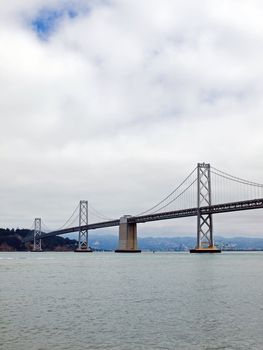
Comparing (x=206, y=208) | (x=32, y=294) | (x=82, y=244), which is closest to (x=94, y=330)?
(x=32, y=294)

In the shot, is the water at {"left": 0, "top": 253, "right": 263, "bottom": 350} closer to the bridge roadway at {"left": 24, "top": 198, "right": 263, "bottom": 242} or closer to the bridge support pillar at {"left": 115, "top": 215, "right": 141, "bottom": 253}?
the bridge roadway at {"left": 24, "top": 198, "right": 263, "bottom": 242}

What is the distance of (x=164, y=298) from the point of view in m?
19.5

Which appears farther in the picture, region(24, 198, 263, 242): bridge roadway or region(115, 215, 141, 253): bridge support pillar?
region(115, 215, 141, 253): bridge support pillar

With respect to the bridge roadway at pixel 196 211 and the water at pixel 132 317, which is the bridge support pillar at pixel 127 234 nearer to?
the bridge roadway at pixel 196 211

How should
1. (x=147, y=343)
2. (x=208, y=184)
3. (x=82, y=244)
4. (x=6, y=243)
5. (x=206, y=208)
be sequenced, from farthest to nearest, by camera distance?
(x=6, y=243) → (x=82, y=244) → (x=208, y=184) → (x=206, y=208) → (x=147, y=343)

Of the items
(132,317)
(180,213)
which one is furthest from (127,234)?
(132,317)

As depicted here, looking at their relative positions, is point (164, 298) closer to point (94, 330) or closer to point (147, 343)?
point (94, 330)

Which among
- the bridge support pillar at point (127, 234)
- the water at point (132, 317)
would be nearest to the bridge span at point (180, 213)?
the bridge support pillar at point (127, 234)

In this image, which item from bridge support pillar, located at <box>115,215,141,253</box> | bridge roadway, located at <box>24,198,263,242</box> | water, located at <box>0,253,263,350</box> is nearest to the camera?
water, located at <box>0,253,263,350</box>

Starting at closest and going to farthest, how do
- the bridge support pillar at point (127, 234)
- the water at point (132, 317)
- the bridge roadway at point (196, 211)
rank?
1. the water at point (132, 317)
2. the bridge roadway at point (196, 211)
3. the bridge support pillar at point (127, 234)

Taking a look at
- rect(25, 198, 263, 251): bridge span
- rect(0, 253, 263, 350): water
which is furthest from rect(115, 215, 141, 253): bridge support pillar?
rect(0, 253, 263, 350): water

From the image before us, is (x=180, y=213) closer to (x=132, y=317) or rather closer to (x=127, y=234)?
(x=127, y=234)

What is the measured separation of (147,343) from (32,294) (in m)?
10.7

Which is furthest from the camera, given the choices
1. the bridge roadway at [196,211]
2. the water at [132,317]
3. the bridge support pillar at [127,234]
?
the bridge support pillar at [127,234]
